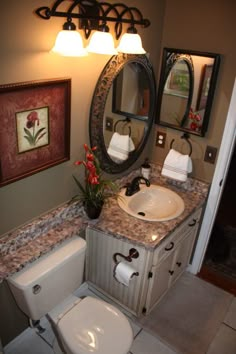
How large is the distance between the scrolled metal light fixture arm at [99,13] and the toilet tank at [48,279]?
124 cm

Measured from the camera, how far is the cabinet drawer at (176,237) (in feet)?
6.53

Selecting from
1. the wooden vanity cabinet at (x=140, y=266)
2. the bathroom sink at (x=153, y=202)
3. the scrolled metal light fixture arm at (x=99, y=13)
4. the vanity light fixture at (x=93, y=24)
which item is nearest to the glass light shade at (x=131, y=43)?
the vanity light fixture at (x=93, y=24)

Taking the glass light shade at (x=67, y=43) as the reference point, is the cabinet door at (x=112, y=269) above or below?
below

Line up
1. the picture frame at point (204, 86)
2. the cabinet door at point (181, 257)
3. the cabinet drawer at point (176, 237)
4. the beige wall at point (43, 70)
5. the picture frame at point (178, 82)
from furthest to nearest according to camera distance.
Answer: the cabinet door at point (181, 257), the picture frame at point (178, 82), the picture frame at point (204, 86), the cabinet drawer at point (176, 237), the beige wall at point (43, 70)

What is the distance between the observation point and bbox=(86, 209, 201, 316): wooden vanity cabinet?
1.99 metres

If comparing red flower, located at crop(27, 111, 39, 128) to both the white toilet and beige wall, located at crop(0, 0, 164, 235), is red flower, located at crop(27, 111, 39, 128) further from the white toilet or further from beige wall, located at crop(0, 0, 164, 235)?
the white toilet

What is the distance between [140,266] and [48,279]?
0.60 meters

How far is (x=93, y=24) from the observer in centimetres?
165

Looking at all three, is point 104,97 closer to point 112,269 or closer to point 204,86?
point 204,86

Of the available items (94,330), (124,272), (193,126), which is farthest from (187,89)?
(94,330)

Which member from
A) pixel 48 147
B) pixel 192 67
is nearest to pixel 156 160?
pixel 192 67

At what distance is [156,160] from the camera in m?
2.62

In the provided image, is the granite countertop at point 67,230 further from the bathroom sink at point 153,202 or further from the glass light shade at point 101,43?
the glass light shade at point 101,43

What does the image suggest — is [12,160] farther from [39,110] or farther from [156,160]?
[156,160]
